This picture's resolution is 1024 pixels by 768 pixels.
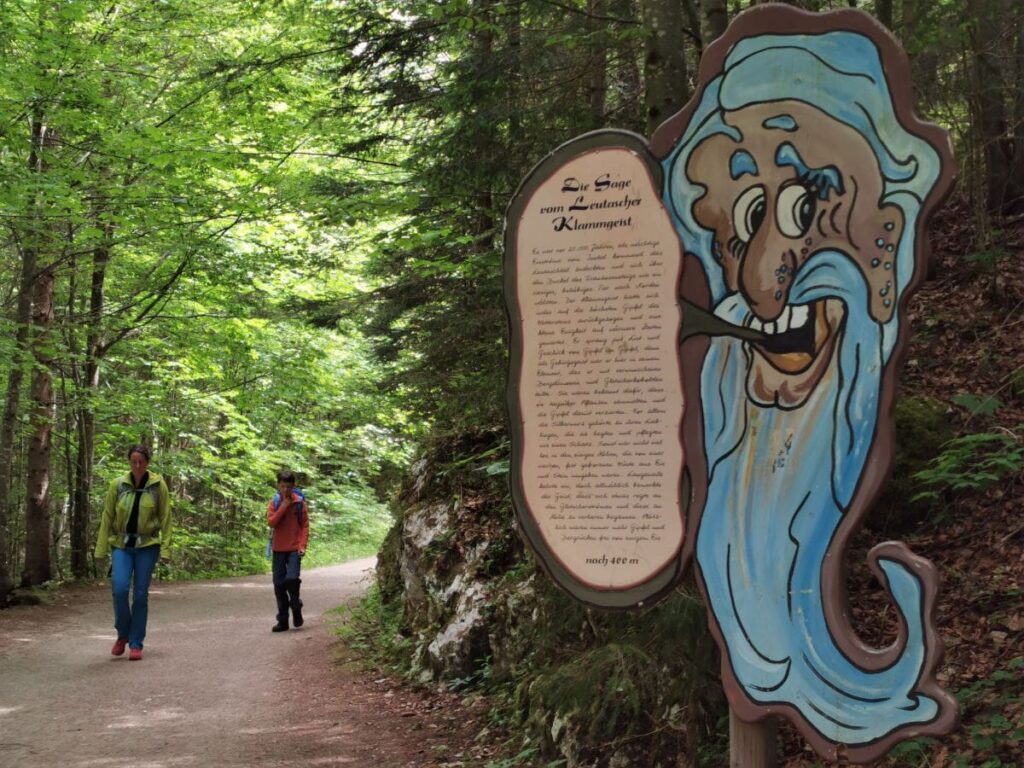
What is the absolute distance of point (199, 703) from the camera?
23.9 ft

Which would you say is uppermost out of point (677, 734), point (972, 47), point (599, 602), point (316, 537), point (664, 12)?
point (972, 47)

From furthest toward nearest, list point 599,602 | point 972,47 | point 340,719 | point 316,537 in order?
point 316,537 → point 972,47 → point 340,719 → point 599,602

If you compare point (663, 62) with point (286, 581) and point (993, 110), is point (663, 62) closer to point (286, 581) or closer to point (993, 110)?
point (993, 110)

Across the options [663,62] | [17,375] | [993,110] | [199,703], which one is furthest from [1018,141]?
[17,375]

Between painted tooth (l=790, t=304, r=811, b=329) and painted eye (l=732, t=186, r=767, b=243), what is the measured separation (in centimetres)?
35

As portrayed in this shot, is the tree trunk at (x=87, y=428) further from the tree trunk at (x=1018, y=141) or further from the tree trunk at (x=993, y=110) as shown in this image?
the tree trunk at (x=1018, y=141)

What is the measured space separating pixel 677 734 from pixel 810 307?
2.51 meters

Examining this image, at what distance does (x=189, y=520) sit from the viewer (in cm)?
2289

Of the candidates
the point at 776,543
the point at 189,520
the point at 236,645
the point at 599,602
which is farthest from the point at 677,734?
the point at 189,520

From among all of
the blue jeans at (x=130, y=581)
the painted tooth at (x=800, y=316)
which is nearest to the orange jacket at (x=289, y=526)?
the blue jeans at (x=130, y=581)

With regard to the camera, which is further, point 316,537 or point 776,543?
point 316,537

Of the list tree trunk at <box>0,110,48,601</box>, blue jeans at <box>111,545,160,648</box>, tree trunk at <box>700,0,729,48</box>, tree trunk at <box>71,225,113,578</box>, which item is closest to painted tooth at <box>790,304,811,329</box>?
tree trunk at <box>700,0,729,48</box>

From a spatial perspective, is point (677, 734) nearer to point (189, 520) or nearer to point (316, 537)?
point (189, 520)

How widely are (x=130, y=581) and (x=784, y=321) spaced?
23.4 feet
